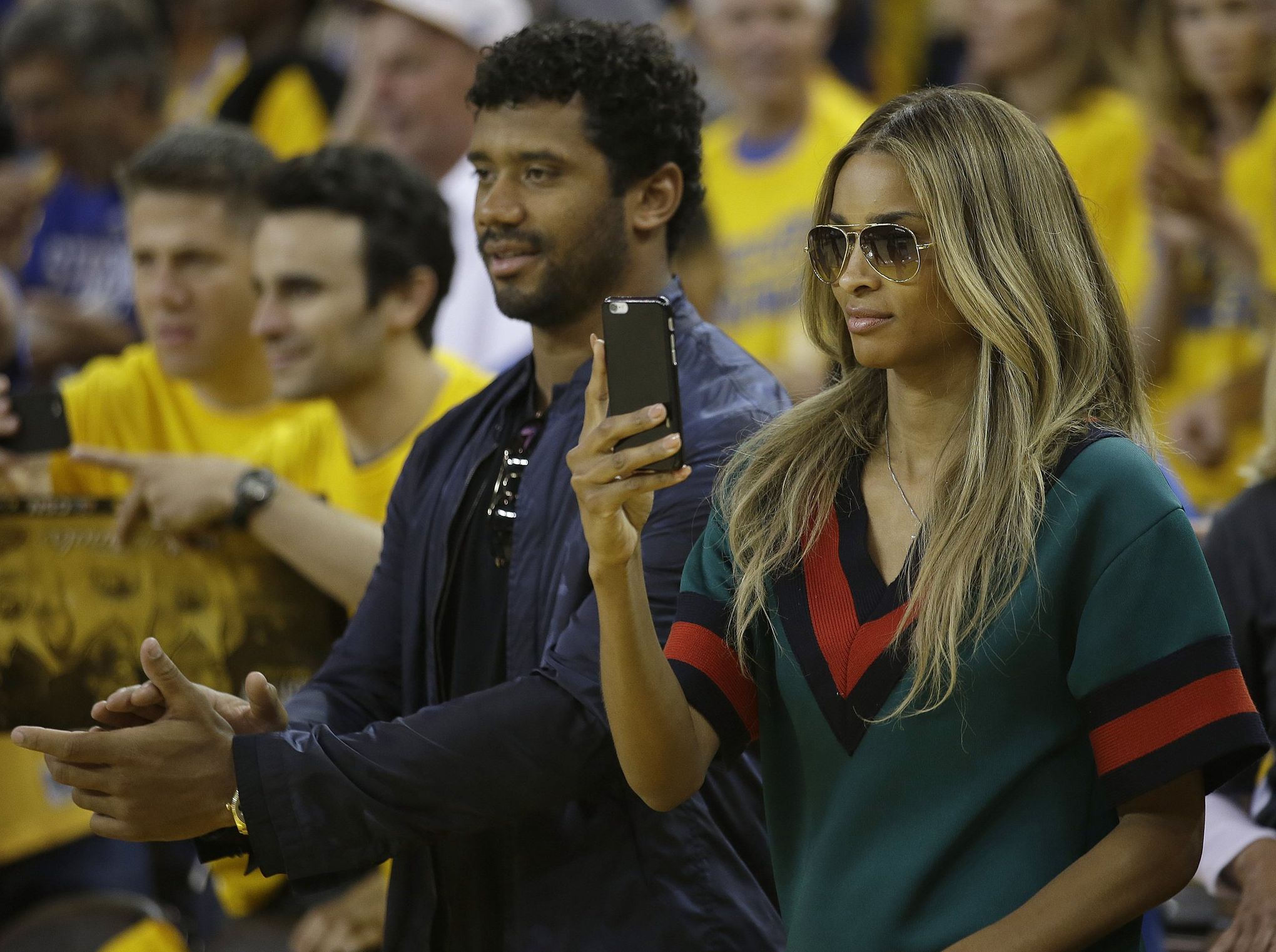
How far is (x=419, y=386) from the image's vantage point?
3.66 m

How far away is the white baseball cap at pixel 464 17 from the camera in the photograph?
6.00 m

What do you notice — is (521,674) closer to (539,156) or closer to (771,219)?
(539,156)

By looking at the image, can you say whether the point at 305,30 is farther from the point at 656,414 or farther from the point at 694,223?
the point at 656,414

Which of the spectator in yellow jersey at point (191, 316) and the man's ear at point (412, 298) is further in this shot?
the spectator in yellow jersey at point (191, 316)

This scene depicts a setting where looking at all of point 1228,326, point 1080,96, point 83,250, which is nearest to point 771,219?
point 1080,96

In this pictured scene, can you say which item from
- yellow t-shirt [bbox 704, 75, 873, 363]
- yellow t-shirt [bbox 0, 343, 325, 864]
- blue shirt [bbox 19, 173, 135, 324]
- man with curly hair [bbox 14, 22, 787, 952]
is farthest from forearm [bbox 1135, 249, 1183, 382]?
blue shirt [bbox 19, 173, 135, 324]

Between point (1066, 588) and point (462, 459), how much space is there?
3.74ft

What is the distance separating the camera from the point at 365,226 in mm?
3754

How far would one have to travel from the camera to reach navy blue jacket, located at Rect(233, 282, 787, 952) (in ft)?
7.11

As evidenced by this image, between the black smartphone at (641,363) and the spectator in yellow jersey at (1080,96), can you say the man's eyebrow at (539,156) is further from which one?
the spectator in yellow jersey at (1080,96)

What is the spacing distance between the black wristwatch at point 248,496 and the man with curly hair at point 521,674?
65cm

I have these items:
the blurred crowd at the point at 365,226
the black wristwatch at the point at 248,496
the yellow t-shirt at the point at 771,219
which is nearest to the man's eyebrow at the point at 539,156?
the blurred crowd at the point at 365,226

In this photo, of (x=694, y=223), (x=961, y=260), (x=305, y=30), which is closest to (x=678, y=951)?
(x=961, y=260)

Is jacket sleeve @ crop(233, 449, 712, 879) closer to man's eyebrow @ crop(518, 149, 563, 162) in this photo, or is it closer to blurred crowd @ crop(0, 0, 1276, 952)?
blurred crowd @ crop(0, 0, 1276, 952)
